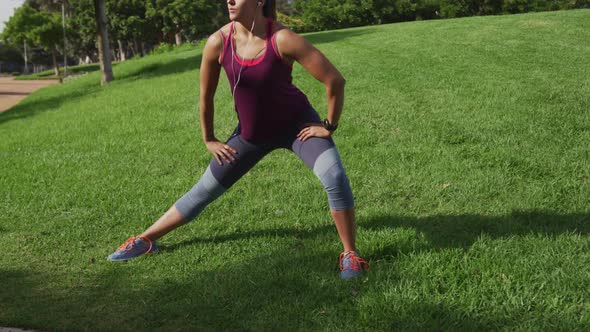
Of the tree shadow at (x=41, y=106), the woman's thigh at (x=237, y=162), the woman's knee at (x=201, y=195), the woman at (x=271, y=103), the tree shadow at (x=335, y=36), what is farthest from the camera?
the tree shadow at (x=335, y=36)

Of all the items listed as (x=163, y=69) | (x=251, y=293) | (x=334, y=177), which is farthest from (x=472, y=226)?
(x=163, y=69)

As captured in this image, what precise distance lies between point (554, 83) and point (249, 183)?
599 centimetres

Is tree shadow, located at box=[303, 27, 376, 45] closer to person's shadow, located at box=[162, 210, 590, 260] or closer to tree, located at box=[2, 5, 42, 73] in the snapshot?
person's shadow, located at box=[162, 210, 590, 260]

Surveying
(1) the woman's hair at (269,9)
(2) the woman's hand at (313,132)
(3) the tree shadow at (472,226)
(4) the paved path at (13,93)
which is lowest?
(4) the paved path at (13,93)

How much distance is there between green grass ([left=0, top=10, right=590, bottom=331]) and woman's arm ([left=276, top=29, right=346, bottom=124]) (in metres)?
1.17

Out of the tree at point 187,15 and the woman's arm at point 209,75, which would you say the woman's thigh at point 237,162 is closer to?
the woman's arm at point 209,75

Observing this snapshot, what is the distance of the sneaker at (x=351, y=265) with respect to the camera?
3.55 metres

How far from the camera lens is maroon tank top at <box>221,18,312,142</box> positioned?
3295 millimetres

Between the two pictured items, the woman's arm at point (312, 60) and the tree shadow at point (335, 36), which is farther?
the tree shadow at point (335, 36)

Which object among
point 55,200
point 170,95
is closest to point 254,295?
point 55,200

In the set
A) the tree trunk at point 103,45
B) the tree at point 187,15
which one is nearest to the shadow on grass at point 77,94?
the tree trunk at point 103,45

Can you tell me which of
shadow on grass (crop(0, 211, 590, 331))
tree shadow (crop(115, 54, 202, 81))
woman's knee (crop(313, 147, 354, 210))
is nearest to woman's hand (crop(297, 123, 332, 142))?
woman's knee (crop(313, 147, 354, 210))

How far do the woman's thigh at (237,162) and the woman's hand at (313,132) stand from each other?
342 millimetres

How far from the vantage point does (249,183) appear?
598 cm
